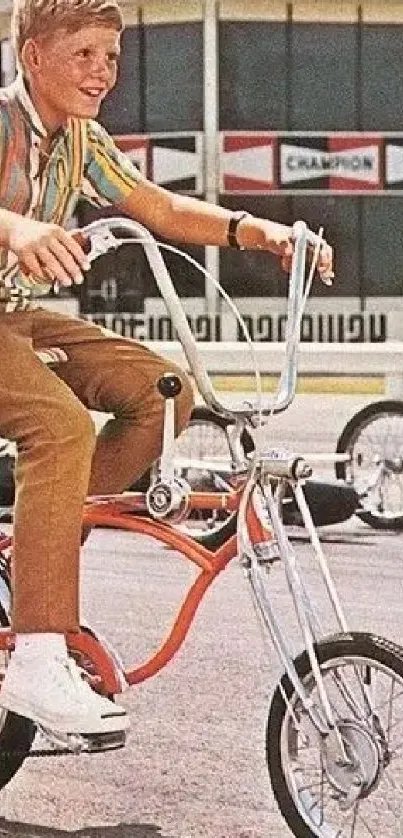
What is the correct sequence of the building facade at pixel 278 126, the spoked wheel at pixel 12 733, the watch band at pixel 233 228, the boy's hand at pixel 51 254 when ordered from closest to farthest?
1. the boy's hand at pixel 51 254
2. the watch band at pixel 233 228
3. the spoked wheel at pixel 12 733
4. the building facade at pixel 278 126

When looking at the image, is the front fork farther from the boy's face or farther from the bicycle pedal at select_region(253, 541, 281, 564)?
the boy's face

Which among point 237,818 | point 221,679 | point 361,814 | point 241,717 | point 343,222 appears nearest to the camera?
point 361,814

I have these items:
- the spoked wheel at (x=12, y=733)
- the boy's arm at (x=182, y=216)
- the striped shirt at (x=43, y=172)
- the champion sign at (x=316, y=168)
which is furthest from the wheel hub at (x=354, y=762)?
the champion sign at (x=316, y=168)

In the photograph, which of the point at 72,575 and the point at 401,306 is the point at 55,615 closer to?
the point at 72,575

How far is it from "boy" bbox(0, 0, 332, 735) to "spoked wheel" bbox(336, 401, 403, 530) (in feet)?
24.1

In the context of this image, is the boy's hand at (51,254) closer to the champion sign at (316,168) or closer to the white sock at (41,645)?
the white sock at (41,645)

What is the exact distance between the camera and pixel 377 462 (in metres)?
12.7

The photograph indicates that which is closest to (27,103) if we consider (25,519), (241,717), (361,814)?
(25,519)

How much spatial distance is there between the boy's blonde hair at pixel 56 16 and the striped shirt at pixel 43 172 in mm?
129

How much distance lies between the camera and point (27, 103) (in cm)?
498

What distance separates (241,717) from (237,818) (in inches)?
52.2

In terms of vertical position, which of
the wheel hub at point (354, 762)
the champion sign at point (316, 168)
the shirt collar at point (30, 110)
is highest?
the champion sign at point (316, 168)

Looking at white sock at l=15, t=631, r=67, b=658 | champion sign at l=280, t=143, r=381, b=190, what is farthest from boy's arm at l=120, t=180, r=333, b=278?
champion sign at l=280, t=143, r=381, b=190

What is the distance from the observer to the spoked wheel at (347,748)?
4.76 metres
